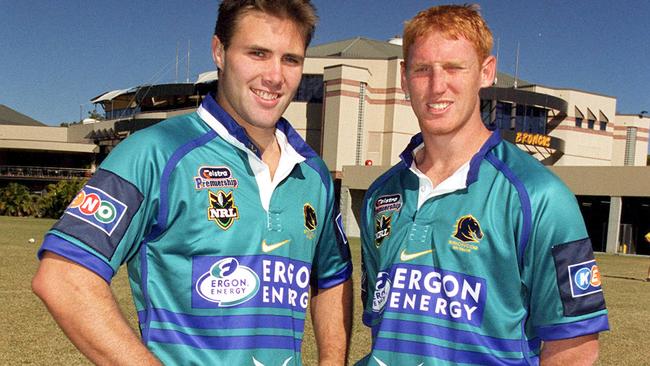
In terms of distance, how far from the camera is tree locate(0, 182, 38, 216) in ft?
170

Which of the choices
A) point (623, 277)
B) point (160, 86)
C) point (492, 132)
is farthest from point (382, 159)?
point (492, 132)

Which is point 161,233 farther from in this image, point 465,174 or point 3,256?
point 3,256

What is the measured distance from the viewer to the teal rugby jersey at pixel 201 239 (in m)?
2.61

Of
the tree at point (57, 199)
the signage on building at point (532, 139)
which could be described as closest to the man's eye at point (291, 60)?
the tree at point (57, 199)

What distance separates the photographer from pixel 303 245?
3.25 metres

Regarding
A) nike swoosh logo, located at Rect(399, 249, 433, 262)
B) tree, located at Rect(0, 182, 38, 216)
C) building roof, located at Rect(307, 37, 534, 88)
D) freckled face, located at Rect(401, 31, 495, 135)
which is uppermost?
building roof, located at Rect(307, 37, 534, 88)

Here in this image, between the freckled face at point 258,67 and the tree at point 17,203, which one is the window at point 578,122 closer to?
the tree at point 17,203

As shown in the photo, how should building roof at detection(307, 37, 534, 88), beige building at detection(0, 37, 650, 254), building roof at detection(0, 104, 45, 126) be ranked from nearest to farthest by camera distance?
beige building at detection(0, 37, 650, 254)
building roof at detection(307, 37, 534, 88)
building roof at detection(0, 104, 45, 126)

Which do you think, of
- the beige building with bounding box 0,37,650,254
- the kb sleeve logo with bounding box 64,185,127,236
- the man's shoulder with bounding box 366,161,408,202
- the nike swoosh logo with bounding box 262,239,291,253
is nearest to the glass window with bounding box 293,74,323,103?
the beige building with bounding box 0,37,650,254

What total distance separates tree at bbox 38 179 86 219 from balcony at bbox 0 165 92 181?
13.4 m

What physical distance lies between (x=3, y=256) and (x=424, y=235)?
18.9m

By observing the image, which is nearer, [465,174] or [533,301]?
[533,301]

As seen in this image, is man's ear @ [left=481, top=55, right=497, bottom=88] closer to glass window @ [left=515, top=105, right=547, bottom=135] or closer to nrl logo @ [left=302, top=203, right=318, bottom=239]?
nrl logo @ [left=302, top=203, right=318, bottom=239]

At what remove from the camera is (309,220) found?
333 cm
